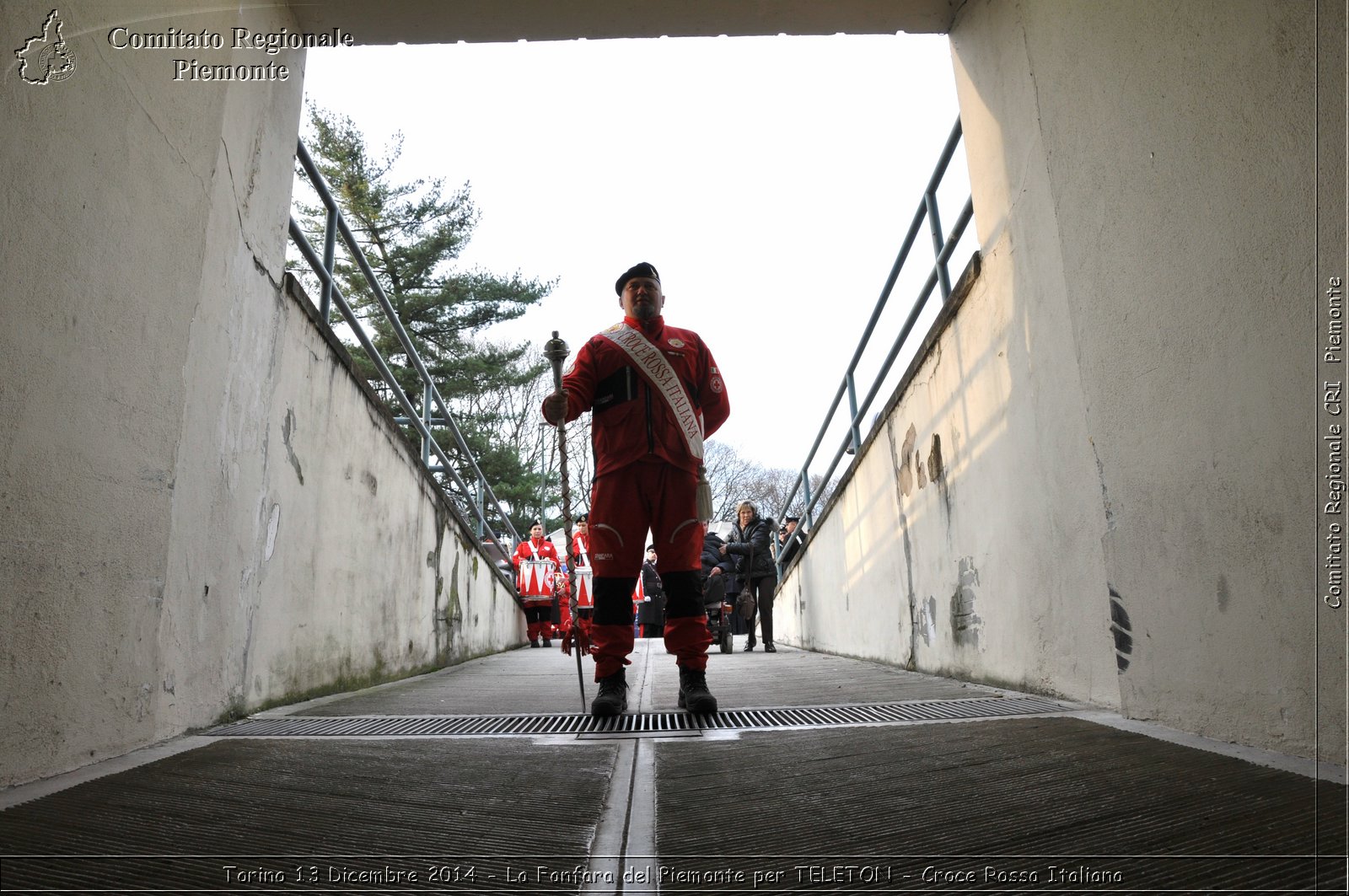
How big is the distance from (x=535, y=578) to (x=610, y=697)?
1044 centimetres

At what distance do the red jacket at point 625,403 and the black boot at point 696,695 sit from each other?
34.7 inches

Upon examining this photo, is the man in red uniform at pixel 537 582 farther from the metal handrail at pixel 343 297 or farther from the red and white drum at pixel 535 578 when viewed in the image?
the metal handrail at pixel 343 297

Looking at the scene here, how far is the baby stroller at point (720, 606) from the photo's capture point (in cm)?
977

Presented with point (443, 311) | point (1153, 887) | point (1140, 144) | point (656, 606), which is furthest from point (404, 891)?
point (443, 311)

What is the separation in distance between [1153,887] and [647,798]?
1051 millimetres

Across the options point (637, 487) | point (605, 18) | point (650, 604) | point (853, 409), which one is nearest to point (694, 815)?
point (637, 487)

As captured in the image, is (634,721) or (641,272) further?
(641,272)

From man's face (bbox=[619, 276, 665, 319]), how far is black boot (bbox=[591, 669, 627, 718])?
162 centimetres

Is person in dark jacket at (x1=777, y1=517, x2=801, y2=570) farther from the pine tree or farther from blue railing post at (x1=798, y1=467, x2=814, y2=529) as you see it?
the pine tree

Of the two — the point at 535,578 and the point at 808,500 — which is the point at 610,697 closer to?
the point at 808,500

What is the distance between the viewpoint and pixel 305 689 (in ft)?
14.0

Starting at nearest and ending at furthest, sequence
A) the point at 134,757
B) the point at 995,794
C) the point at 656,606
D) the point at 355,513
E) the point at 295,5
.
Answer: the point at 995,794 → the point at 134,757 → the point at 295,5 → the point at 355,513 → the point at 656,606

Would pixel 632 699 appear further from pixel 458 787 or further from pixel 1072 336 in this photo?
pixel 1072 336

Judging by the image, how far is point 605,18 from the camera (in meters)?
4.47
